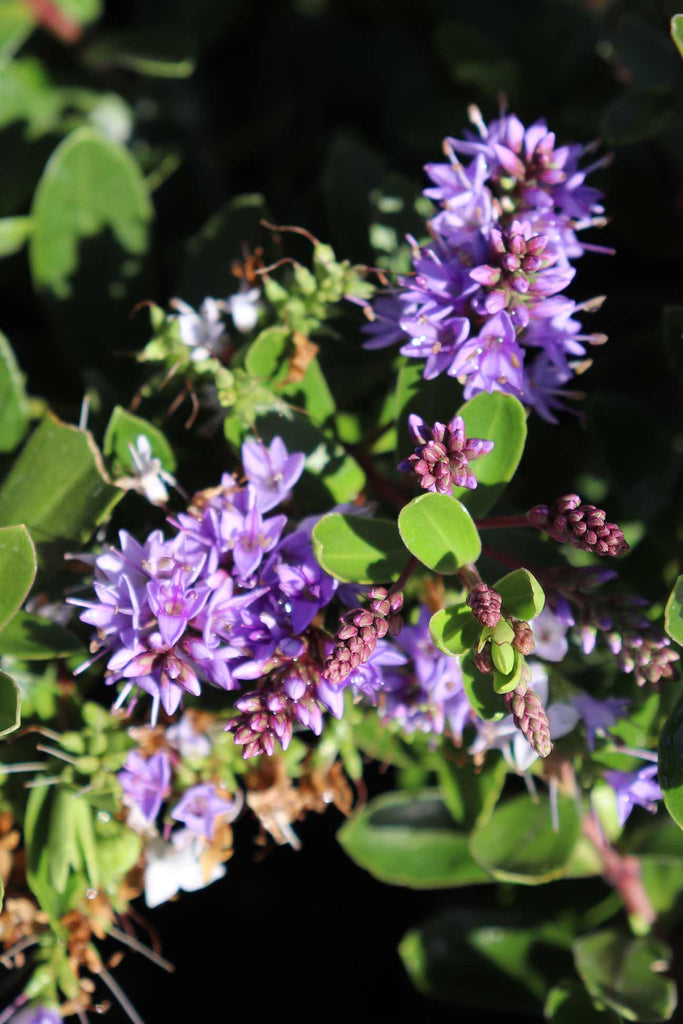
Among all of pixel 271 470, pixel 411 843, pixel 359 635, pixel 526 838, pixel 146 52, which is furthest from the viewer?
pixel 146 52

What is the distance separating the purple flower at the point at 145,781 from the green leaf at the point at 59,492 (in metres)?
0.37

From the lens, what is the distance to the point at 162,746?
5.13ft

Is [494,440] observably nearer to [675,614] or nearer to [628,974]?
[675,614]

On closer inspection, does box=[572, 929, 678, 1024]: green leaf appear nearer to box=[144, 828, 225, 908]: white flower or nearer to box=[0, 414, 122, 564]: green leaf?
box=[144, 828, 225, 908]: white flower

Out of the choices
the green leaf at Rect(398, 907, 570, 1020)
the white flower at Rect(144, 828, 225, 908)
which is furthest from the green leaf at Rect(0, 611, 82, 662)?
the green leaf at Rect(398, 907, 570, 1020)

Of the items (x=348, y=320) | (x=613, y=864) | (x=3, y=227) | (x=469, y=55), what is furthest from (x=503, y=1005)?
(x=469, y=55)

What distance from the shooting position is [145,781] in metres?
1.53

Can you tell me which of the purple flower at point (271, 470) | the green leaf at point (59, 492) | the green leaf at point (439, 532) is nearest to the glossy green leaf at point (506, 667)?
the green leaf at point (439, 532)

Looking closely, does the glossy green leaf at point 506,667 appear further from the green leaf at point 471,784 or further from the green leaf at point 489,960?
the green leaf at point 489,960

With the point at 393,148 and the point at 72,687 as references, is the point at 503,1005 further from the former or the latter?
the point at 393,148

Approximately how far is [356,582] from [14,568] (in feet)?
1.69

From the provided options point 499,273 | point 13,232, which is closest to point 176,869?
point 499,273

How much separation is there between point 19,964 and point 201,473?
897mm

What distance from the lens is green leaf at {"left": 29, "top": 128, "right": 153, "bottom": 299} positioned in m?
1.97
